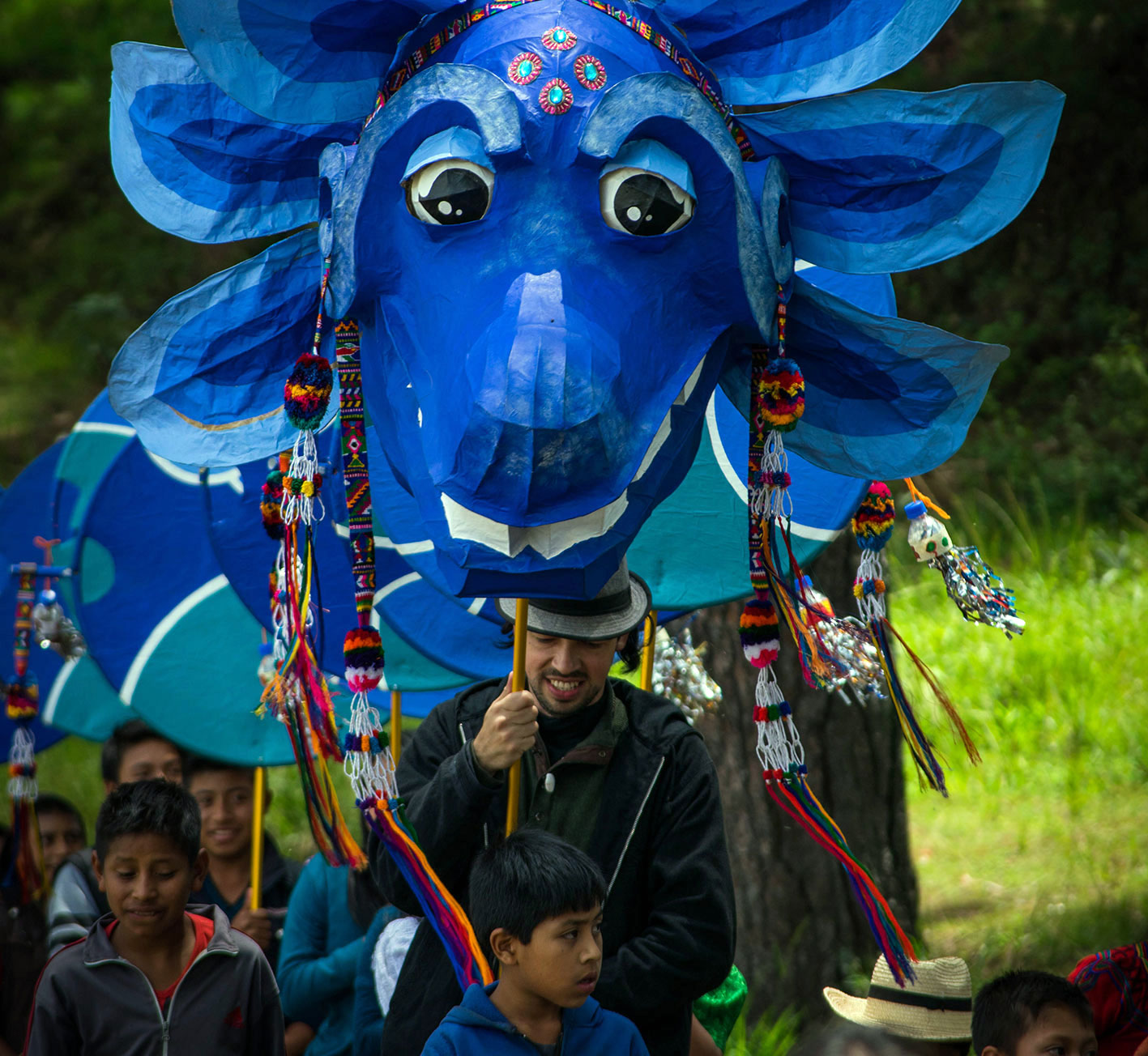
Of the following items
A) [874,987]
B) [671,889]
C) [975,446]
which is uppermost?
[975,446]

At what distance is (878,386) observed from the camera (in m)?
2.43

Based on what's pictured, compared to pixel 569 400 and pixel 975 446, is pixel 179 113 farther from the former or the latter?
pixel 975 446

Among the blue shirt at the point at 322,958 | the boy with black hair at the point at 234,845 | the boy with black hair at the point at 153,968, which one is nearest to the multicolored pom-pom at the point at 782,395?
the boy with black hair at the point at 153,968

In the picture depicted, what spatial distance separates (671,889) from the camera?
239cm

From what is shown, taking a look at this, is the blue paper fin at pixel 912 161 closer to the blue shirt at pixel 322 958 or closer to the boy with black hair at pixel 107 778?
the blue shirt at pixel 322 958

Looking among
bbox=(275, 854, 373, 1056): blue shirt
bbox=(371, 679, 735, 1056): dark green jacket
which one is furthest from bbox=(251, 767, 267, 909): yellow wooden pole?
bbox=(371, 679, 735, 1056): dark green jacket

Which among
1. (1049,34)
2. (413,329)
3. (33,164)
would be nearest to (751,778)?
(413,329)

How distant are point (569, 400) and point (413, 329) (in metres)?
0.36

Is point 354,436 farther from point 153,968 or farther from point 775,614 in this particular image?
point 153,968

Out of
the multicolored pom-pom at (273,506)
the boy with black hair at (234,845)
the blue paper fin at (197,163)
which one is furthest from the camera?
the boy with black hair at (234,845)

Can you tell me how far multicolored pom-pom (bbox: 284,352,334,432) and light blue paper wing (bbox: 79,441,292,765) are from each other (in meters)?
1.60

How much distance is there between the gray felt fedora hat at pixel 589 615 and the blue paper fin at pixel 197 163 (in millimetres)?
811

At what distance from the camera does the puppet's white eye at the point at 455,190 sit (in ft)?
6.72

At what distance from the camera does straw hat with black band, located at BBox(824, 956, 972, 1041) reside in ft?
8.75
